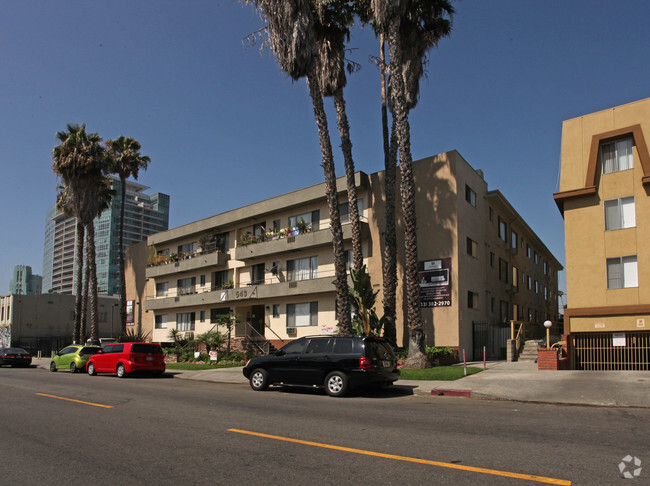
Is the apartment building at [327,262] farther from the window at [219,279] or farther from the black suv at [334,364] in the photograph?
the black suv at [334,364]

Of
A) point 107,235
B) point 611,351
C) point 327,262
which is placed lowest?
point 611,351

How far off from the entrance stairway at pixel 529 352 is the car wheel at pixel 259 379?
509 inches

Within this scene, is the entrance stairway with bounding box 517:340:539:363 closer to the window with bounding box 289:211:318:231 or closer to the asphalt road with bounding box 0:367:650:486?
the asphalt road with bounding box 0:367:650:486

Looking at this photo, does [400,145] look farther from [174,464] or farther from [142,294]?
[142,294]

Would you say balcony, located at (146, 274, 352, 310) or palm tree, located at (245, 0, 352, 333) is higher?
palm tree, located at (245, 0, 352, 333)

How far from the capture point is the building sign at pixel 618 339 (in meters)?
19.2

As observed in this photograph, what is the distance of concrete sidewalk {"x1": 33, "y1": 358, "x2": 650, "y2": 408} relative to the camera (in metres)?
12.4

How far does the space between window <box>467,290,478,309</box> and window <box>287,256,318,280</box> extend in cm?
891

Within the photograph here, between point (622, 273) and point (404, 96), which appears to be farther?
point (404, 96)

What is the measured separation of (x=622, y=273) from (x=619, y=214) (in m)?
2.27

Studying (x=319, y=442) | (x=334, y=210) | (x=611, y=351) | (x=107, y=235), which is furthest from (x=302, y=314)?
(x=107, y=235)

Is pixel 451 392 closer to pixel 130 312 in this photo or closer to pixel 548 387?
pixel 548 387

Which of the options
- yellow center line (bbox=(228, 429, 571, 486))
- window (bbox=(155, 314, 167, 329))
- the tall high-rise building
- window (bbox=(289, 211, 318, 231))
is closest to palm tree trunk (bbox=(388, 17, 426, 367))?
window (bbox=(289, 211, 318, 231))

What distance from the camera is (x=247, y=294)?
33.3m
